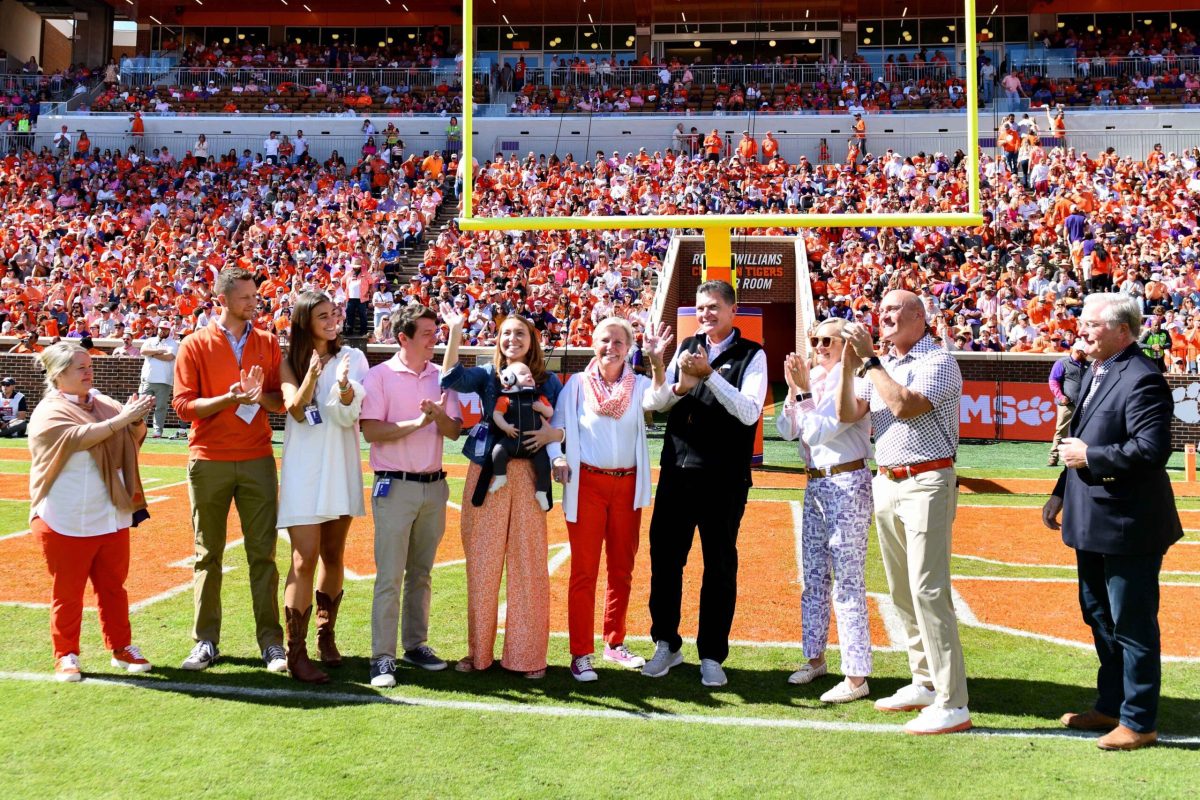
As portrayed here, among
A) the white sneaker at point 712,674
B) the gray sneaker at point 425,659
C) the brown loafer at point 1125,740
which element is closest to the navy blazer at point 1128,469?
the brown loafer at point 1125,740

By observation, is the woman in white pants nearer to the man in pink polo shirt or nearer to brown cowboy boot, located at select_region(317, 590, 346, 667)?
the man in pink polo shirt

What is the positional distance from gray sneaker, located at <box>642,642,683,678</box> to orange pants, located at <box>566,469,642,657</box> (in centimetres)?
31

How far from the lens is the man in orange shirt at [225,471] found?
5.23 metres

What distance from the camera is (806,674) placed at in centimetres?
511

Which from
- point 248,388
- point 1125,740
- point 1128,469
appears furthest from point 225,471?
point 1125,740

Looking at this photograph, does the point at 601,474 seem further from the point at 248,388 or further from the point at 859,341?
the point at 248,388

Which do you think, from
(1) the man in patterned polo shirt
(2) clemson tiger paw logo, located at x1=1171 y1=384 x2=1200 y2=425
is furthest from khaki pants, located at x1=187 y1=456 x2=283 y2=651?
(2) clemson tiger paw logo, located at x1=1171 y1=384 x2=1200 y2=425

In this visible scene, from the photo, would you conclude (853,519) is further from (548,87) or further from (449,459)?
(548,87)

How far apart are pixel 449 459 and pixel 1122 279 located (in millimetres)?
12413

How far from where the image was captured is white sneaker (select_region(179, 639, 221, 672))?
5.18 meters

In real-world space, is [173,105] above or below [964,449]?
above

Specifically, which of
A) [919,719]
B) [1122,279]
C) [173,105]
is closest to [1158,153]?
[1122,279]

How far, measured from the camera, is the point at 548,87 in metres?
32.1

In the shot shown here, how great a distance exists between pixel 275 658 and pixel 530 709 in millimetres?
1419
